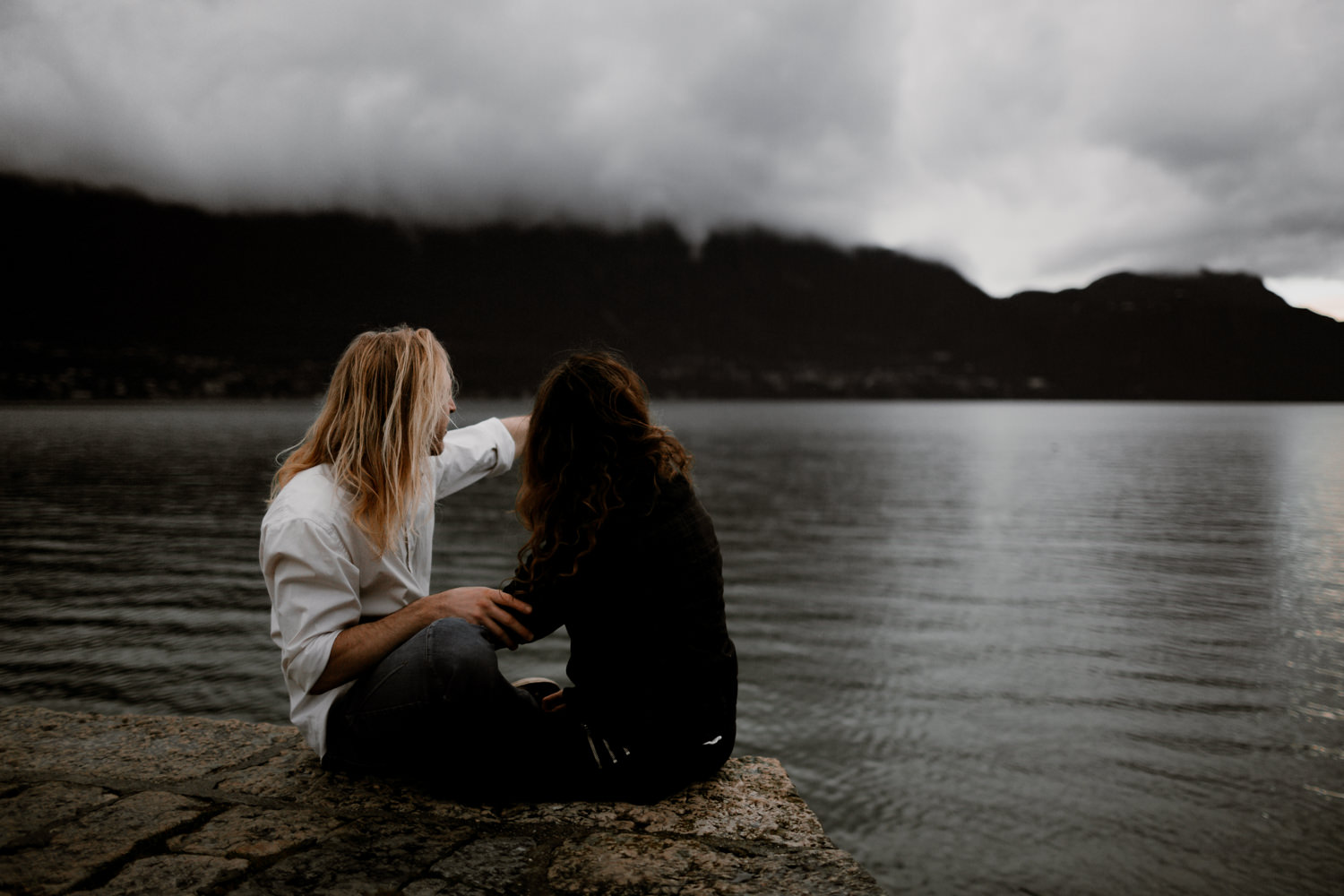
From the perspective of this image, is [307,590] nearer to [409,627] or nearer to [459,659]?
[409,627]

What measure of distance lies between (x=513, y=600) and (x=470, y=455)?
1094 mm

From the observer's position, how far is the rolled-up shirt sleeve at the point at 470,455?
402 centimetres

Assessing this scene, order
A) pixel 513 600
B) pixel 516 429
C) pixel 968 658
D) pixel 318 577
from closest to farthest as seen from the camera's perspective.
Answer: pixel 318 577
pixel 513 600
pixel 516 429
pixel 968 658

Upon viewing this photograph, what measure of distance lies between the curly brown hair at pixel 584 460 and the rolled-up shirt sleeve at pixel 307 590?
0.72 m

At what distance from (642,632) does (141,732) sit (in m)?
3.24

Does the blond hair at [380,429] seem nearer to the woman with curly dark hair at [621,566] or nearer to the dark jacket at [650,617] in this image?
the woman with curly dark hair at [621,566]

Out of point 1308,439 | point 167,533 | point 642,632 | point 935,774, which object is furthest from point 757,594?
point 1308,439

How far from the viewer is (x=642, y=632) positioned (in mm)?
3271

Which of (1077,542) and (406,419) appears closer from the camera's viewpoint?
(406,419)

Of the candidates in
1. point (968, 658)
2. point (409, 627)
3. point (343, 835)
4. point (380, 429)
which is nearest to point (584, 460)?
point (380, 429)

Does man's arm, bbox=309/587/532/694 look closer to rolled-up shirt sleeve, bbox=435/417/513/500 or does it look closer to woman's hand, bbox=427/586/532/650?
woman's hand, bbox=427/586/532/650

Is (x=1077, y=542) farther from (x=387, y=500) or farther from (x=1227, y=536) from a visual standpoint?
(x=387, y=500)

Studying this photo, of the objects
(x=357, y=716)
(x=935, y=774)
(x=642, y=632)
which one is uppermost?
(x=642, y=632)

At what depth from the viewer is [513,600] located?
3.33 meters
